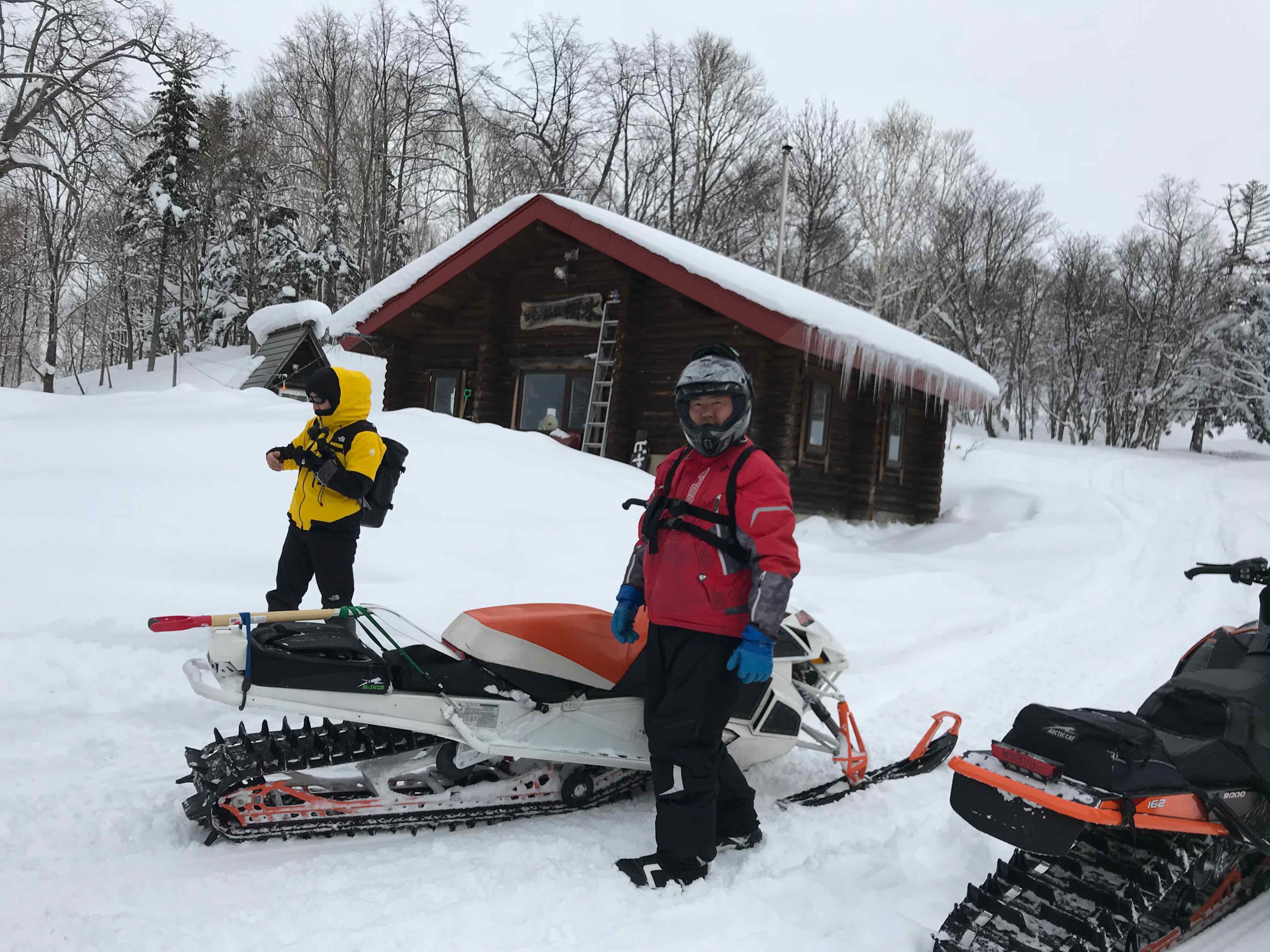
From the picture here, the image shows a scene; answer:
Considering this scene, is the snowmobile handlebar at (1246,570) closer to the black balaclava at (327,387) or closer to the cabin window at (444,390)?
the black balaclava at (327,387)

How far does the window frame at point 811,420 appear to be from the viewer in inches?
434

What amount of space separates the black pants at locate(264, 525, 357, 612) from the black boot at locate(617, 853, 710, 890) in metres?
1.72

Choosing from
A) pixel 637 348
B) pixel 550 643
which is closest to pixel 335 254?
pixel 637 348

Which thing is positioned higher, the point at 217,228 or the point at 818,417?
the point at 217,228

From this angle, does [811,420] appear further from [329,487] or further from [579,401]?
[329,487]

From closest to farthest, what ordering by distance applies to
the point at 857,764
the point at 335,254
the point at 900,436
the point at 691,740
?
1. the point at 691,740
2. the point at 857,764
3. the point at 900,436
4. the point at 335,254

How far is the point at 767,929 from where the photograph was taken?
2.22 m

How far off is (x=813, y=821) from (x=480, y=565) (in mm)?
3247

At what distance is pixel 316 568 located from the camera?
3.51 meters

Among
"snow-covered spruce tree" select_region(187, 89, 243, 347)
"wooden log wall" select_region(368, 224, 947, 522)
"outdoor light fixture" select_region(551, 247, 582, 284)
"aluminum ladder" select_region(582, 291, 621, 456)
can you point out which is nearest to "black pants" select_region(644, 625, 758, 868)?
"wooden log wall" select_region(368, 224, 947, 522)

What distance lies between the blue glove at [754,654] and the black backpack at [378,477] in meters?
1.77

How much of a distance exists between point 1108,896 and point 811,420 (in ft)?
31.2

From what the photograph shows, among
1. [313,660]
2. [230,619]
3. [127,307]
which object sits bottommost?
[313,660]

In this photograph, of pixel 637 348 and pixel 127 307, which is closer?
pixel 637 348
